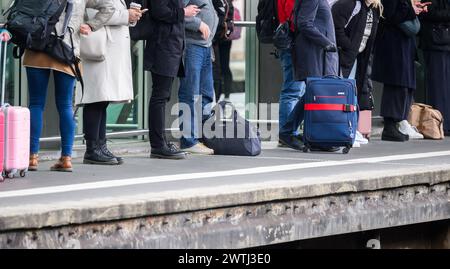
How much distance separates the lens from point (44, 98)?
978cm

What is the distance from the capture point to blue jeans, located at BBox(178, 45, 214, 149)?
37.7 feet

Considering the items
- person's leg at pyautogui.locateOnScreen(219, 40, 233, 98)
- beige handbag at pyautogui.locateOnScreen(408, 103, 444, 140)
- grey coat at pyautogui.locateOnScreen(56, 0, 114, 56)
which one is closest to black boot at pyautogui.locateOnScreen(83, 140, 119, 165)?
grey coat at pyautogui.locateOnScreen(56, 0, 114, 56)

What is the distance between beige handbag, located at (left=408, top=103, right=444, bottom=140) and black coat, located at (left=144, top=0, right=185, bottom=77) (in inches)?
172

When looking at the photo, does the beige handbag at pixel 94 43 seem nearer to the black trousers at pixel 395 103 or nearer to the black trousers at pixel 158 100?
the black trousers at pixel 158 100

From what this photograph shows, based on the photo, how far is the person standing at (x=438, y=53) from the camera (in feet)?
47.6

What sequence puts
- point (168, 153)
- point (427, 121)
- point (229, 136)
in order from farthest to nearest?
point (427, 121) → point (229, 136) → point (168, 153)

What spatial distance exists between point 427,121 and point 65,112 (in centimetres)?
570

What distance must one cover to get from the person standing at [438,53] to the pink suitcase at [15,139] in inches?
252

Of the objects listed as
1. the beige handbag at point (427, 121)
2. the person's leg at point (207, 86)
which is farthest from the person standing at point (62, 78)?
the beige handbag at point (427, 121)

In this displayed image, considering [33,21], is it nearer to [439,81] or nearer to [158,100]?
[158,100]

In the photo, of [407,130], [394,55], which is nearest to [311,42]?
[394,55]

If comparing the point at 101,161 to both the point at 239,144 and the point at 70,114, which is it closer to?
the point at 70,114

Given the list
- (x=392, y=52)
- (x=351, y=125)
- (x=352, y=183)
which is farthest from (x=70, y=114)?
(x=392, y=52)

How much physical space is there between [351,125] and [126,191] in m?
3.96
